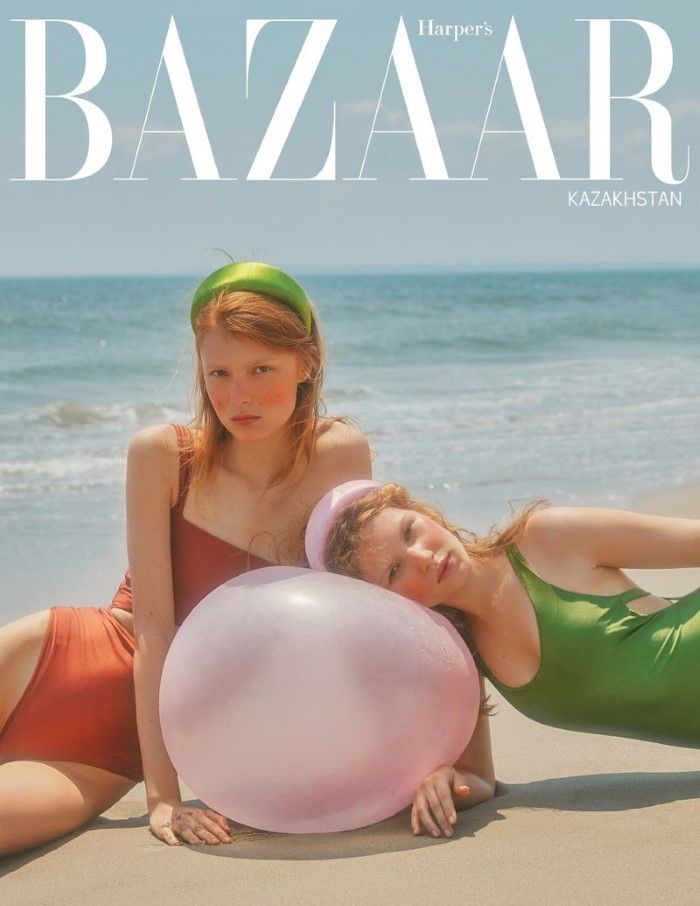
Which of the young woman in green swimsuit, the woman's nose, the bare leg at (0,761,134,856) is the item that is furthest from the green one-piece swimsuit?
the bare leg at (0,761,134,856)

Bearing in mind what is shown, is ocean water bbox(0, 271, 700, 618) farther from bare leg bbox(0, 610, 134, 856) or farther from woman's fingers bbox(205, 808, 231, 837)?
woman's fingers bbox(205, 808, 231, 837)

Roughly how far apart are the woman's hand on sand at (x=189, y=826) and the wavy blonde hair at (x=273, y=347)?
95cm

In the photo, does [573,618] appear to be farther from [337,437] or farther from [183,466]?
[183,466]

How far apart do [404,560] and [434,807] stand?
0.62m

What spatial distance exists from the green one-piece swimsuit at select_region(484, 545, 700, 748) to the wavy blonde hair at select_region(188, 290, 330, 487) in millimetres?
716

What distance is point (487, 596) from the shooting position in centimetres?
378

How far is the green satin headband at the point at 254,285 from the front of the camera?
3.91 meters

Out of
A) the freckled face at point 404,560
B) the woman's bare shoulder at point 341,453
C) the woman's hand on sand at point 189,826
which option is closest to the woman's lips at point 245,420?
the woman's bare shoulder at point 341,453

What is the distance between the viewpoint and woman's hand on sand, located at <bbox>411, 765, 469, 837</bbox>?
3.42 meters

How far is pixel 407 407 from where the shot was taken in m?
16.0

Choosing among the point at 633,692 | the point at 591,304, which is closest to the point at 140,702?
the point at 633,692

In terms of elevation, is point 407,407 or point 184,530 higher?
point 407,407

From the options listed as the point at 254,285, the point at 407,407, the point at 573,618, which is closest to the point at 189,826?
the point at 573,618

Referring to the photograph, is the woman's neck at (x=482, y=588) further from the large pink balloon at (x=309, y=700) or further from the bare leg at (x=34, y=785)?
the bare leg at (x=34, y=785)
